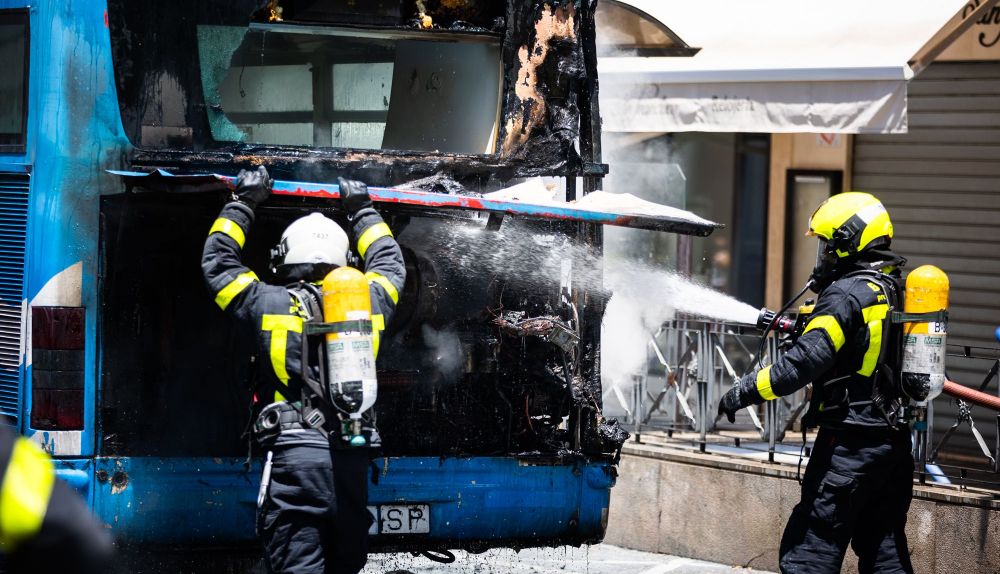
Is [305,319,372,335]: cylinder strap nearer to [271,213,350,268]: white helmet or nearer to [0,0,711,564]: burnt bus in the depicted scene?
[271,213,350,268]: white helmet

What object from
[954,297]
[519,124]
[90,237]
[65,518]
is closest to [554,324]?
[519,124]

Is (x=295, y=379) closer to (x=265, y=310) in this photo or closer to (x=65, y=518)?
(x=265, y=310)

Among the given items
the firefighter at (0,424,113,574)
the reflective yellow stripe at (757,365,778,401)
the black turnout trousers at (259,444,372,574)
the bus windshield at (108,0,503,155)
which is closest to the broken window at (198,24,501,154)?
the bus windshield at (108,0,503,155)

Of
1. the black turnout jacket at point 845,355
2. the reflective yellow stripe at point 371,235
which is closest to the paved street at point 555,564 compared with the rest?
the black turnout jacket at point 845,355

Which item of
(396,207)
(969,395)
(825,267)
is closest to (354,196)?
(396,207)

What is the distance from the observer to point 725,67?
834 cm

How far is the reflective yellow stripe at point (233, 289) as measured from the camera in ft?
14.3

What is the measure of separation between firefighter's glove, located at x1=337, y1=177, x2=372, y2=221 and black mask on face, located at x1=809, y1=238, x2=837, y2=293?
6.63ft

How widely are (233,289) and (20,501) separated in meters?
2.38

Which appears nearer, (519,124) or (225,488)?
(225,488)

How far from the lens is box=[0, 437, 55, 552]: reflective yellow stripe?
78.7 inches

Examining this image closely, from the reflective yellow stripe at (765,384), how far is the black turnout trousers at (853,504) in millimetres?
313

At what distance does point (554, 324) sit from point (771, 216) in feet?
20.1

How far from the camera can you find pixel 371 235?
455 centimetres
